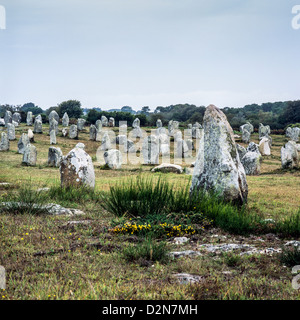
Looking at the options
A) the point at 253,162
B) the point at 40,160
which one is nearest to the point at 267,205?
the point at 253,162

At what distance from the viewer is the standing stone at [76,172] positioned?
1284 centimetres

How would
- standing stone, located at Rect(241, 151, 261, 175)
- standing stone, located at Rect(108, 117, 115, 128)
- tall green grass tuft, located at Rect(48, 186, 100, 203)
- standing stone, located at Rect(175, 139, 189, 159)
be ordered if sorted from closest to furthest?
tall green grass tuft, located at Rect(48, 186, 100, 203) < standing stone, located at Rect(241, 151, 261, 175) < standing stone, located at Rect(175, 139, 189, 159) < standing stone, located at Rect(108, 117, 115, 128)

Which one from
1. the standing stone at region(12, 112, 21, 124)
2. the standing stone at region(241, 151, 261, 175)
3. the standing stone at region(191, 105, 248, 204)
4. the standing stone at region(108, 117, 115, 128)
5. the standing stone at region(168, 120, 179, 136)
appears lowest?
the standing stone at region(241, 151, 261, 175)

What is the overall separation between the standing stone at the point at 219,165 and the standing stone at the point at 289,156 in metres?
13.3

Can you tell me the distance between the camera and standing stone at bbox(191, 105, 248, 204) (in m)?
9.98

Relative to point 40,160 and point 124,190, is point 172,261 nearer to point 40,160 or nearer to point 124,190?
point 124,190

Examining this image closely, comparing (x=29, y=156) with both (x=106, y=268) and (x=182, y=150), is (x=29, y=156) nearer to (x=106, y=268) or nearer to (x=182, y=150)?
(x=182, y=150)

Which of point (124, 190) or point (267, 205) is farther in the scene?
point (267, 205)

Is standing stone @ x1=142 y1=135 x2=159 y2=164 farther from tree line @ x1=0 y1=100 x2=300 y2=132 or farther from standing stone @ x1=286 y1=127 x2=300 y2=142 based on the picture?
tree line @ x1=0 y1=100 x2=300 y2=132

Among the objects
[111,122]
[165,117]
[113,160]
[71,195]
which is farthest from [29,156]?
[165,117]

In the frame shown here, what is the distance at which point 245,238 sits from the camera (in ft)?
22.4

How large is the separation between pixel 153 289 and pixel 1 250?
8.59 ft

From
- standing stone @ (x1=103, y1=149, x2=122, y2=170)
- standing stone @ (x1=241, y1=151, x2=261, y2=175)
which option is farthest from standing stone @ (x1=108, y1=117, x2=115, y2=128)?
standing stone @ (x1=241, y1=151, x2=261, y2=175)

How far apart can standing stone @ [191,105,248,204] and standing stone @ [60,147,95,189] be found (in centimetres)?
416
